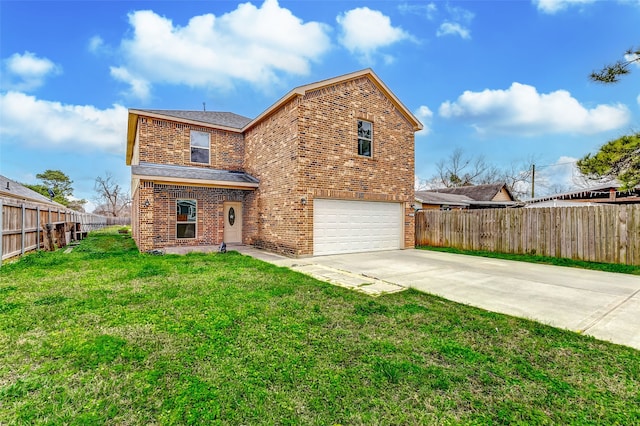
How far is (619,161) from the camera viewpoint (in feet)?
29.9

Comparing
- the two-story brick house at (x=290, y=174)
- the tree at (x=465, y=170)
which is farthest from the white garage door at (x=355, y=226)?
the tree at (x=465, y=170)

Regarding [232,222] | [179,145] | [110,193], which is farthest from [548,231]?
[110,193]

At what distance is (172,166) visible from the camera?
41.2ft

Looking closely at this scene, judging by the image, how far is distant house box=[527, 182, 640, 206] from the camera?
47.2ft

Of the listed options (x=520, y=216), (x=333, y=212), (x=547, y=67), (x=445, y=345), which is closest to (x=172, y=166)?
(x=333, y=212)

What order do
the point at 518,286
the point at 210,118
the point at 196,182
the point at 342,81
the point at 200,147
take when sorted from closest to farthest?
the point at 518,286, the point at 342,81, the point at 196,182, the point at 200,147, the point at 210,118

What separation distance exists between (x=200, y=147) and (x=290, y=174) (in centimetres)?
576

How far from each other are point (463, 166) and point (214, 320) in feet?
139

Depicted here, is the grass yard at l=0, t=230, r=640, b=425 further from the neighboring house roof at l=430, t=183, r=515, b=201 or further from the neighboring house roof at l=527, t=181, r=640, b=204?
the neighboring house roof at l=430, t=183, r=515, b=201

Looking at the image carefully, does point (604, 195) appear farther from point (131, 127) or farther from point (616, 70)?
point (131, 127)

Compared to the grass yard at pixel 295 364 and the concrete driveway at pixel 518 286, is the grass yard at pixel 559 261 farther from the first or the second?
the grass yard at pixel 295 364

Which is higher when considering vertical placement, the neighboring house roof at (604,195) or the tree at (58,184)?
the tree at (58,184)

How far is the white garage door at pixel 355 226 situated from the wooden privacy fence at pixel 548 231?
2483mm

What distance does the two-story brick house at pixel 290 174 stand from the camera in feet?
33.3
